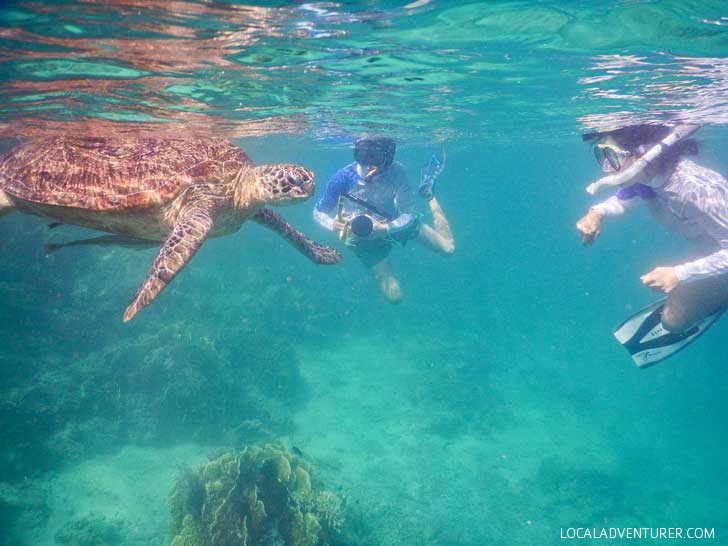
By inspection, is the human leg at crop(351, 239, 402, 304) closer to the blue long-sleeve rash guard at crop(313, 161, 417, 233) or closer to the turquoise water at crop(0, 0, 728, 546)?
the blue long-sleeve rash guard at crop(313, 161, 417, 233)

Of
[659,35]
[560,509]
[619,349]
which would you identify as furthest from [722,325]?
[659,35]

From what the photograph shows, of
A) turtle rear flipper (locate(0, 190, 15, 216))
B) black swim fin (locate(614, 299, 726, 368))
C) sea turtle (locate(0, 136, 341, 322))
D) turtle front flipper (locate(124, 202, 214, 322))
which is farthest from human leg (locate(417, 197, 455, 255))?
turtle rear flipper (locate(0, 190, 15, 216))

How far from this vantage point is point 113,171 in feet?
17.1

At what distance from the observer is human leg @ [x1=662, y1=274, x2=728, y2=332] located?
5246 mm

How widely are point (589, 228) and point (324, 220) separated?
684 centimetres

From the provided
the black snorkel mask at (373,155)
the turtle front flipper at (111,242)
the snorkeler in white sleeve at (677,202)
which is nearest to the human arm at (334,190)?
the black snorkel mask at (373,155)

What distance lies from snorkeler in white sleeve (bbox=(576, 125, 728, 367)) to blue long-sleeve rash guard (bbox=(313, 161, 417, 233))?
588 centimetres

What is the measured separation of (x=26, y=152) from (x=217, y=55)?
3.59m

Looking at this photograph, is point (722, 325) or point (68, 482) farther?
point (722, 325)

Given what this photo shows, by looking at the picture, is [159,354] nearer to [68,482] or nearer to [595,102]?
[68,482]

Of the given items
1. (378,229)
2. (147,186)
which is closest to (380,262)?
(378,229)

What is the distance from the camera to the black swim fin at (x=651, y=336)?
20.7 feet

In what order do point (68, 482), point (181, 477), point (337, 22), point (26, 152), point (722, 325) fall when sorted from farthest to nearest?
point (722, 325) < point (68, 482) < point (181, 477) < point (337, 22) < point (26, 152)

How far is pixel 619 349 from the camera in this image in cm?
2834
